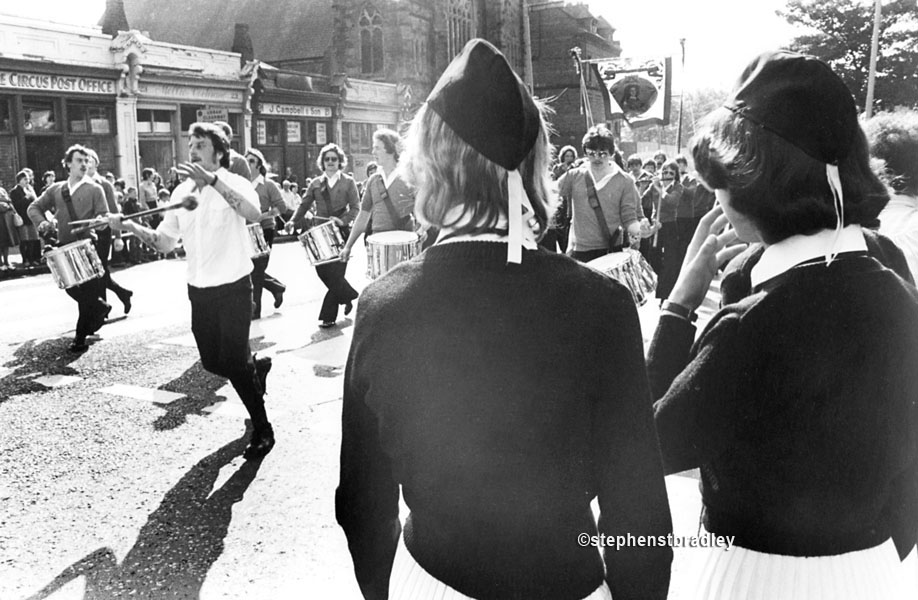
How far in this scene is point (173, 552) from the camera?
3.98 metres

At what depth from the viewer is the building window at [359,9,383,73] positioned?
4369cm

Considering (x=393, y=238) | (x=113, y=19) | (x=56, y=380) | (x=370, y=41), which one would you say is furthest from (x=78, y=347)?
(x=370, y=41)

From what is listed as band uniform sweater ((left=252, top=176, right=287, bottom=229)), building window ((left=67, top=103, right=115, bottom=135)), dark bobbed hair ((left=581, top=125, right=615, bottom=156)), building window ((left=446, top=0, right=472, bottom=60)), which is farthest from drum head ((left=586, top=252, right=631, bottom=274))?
building window ((left=446, top=0, right=472, bottom=60))

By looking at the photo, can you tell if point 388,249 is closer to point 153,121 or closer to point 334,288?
point 334,288

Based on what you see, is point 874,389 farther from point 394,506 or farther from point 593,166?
point 593,166

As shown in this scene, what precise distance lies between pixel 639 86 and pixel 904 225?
10.6 metres

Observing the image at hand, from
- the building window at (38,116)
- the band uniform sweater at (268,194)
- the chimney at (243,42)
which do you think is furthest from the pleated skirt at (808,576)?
the chimney at (243,42)

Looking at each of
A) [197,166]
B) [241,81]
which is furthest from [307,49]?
[197,166]

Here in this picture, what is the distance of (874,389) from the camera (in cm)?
164

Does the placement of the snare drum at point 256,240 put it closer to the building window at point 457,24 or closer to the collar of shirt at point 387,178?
the collar of shirt at point 387,178

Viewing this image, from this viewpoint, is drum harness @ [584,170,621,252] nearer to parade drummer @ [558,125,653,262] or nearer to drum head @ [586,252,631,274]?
parade drummer @ [558,125,653,262]

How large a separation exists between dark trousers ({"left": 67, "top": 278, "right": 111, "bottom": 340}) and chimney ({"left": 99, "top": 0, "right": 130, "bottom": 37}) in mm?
25345

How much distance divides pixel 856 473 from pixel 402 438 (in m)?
0.94

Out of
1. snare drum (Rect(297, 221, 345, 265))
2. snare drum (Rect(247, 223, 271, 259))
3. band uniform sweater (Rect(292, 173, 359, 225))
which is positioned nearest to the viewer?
snare drum (Rect(297, 221, 345, 265))
